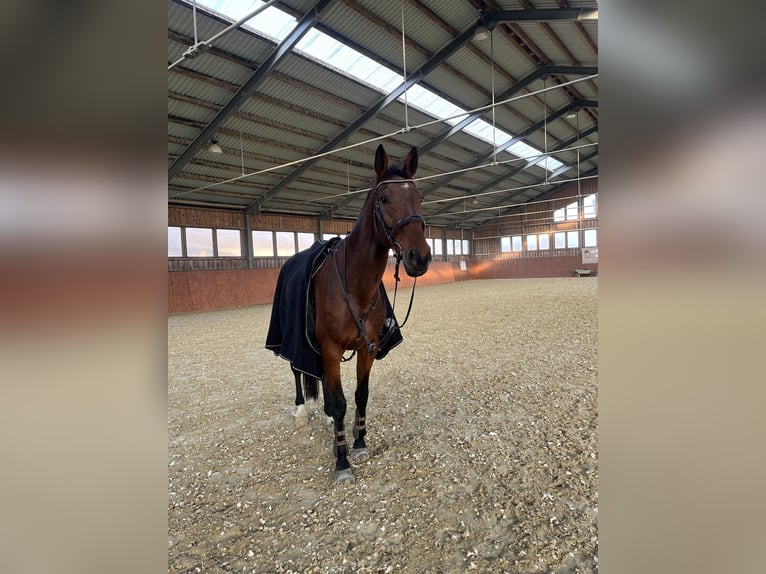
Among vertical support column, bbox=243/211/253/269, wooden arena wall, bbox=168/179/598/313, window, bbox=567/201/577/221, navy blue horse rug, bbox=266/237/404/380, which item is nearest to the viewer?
navy blue horse rug, bbox=266/237/404/380

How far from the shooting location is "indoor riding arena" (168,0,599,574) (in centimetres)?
194

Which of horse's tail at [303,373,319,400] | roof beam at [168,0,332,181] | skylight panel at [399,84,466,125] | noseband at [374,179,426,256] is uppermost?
skylight panel at [399,84,466,125]

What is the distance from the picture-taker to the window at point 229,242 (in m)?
14.9

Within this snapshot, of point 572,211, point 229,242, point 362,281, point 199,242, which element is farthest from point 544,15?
point 572,211

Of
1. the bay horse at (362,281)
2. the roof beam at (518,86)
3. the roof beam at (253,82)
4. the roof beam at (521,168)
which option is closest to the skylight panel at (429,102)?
the roof beam at (518,86)

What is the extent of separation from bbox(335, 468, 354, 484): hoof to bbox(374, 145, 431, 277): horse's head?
1.42 metres

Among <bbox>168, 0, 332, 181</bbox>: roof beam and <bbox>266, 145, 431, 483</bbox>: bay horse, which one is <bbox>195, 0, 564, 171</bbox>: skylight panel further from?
<bbox>266, 145, 431, 483</bbox>: bay horse

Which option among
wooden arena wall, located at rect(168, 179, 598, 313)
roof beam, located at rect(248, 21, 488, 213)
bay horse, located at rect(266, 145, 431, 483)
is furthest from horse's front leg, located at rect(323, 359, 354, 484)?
roof beam, located at rect(248, 21, 488, 213)

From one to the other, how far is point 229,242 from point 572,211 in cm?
2312

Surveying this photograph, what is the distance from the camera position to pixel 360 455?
8.52ft

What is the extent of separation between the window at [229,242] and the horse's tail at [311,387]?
44.0 ft
